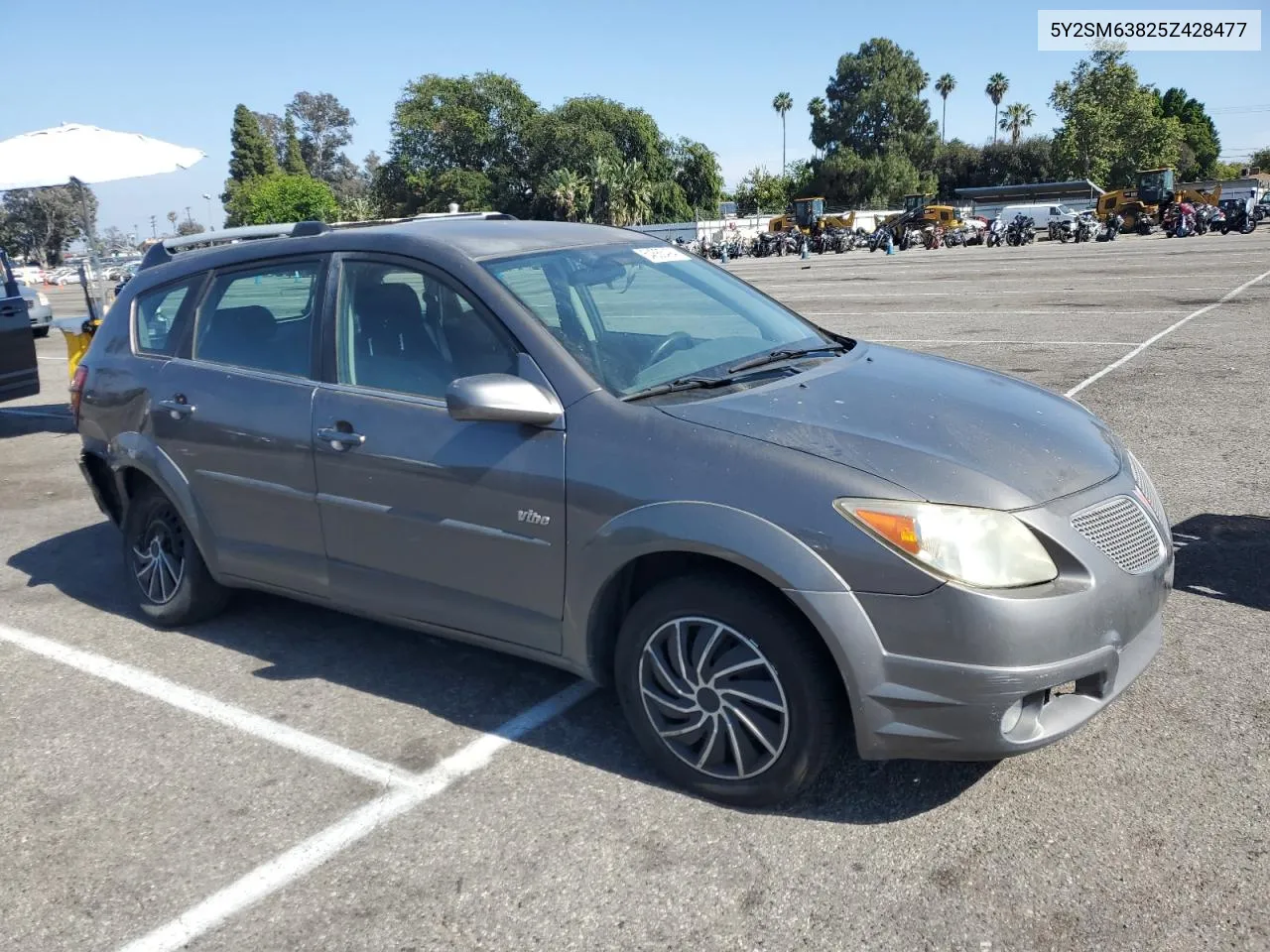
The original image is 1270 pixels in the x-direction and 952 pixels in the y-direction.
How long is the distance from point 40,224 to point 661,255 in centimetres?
11601

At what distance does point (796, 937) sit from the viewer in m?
2.54

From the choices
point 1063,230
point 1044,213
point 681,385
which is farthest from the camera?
point 1044,213

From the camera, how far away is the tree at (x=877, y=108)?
99312 mm

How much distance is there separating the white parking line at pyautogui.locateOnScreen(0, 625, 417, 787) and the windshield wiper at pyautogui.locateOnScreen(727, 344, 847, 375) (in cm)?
174

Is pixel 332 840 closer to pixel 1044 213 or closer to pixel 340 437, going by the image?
pixel 340 437

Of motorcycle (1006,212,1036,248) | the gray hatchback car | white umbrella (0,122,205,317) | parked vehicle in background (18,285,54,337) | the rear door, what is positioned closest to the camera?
the gray hatchback car

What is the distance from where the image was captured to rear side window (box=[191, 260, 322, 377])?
406 centimetres

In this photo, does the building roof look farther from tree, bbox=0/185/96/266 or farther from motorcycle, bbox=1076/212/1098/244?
tree, bbox=0/185/96/266

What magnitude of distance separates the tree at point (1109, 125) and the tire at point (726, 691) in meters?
91.2

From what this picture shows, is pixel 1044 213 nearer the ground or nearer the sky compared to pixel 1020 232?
nearer the sky

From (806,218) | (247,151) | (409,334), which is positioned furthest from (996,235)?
(247,151)

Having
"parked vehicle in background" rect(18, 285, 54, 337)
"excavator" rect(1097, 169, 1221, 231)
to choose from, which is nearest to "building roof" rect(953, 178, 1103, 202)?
"excavator" rect(1097, 169, 1221, 231)

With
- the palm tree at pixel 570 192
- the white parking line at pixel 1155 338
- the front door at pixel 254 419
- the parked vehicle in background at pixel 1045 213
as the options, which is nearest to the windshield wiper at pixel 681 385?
the front door at pixel 254 419

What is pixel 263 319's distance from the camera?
430 centimetres
